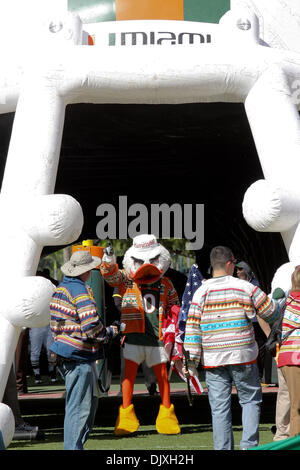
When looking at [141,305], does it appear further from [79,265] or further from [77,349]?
[77,349]

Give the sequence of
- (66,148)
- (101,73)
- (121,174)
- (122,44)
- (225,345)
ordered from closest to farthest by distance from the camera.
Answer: (225,345) → (101,73) → (122,44) → (66,148) → (121,174)

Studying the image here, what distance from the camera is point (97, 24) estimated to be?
275 inches

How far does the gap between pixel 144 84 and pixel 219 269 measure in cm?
194

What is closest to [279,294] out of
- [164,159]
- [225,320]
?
[225,320]

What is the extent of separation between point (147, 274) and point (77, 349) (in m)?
1.83

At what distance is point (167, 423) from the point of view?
662 cm

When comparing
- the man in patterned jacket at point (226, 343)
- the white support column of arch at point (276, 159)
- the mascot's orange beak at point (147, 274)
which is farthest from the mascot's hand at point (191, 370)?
the mascot's orange beak at point (147, 274)

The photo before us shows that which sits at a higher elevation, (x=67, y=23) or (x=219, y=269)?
(x=67, y=23)

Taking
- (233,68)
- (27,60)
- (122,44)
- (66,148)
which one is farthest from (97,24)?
(66,148)

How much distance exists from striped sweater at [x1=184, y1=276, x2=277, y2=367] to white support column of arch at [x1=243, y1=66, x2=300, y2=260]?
975mm

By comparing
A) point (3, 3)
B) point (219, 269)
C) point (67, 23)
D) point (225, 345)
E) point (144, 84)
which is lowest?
point (225, 345)

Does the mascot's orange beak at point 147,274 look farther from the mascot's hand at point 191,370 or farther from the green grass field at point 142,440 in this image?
the mascot's hand at point 191,370

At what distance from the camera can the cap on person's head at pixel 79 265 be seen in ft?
17.5

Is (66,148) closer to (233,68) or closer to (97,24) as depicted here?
(97,24)
